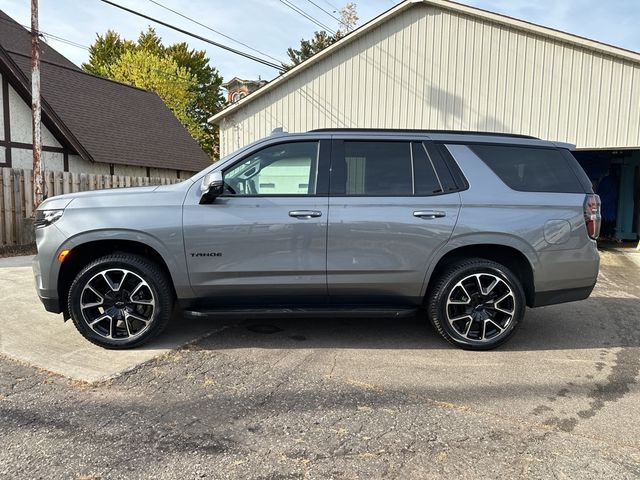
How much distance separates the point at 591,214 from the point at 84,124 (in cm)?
1802

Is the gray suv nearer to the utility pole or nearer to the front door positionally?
the front door

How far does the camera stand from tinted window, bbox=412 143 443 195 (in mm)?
4219

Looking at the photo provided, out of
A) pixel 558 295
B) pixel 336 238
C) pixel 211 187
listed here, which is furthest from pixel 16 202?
pixel 558 295

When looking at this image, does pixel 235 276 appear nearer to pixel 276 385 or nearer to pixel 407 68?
pixel 276 385

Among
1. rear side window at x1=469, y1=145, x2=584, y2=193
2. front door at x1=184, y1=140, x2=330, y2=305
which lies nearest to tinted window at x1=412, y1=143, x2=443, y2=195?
rear side window at x1=469, y1=145, x2=584, y2=193

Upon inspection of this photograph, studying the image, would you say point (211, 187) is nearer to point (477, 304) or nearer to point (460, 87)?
point (477, 304)

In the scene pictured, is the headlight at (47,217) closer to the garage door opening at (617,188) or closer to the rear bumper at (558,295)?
the rear bumper at (558,295)

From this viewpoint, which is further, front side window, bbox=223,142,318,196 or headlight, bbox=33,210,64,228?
front side window, bbox=223,142,318,196

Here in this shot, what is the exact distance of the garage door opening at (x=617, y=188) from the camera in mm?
13930

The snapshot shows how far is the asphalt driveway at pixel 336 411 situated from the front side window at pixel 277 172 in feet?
4.78

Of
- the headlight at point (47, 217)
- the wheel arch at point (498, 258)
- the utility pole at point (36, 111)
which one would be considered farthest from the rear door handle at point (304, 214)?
the utility pole at point (36, 111)

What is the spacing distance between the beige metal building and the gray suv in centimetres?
715

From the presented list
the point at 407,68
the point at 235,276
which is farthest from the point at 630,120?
the point at 235,276

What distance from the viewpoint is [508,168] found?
4332mm
